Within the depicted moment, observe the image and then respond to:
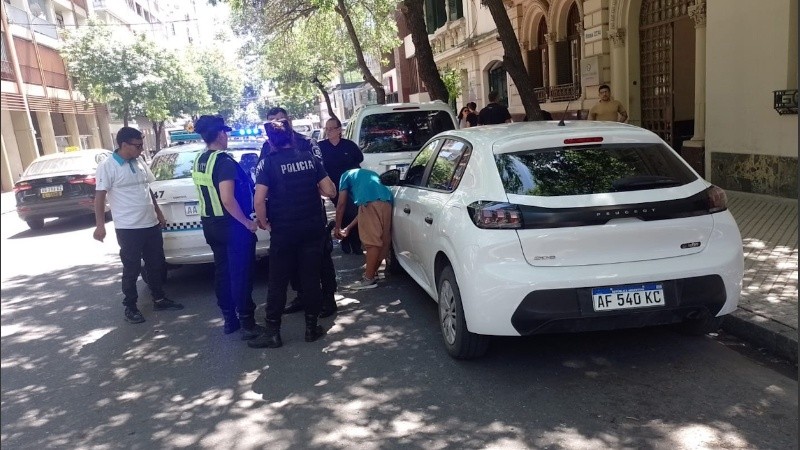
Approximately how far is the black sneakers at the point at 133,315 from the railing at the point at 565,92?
11888 mm

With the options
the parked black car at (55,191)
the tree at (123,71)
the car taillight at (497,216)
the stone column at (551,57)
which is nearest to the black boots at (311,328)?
the car taillight at (497,216)

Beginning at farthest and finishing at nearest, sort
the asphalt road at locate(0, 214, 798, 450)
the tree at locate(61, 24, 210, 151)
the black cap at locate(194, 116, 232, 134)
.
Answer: the tree at locate(61, 24, 210, 151) → the black cap at locate(194, 116, 232, 134) → the asphalt road at locate(0, 214, 798, 450)

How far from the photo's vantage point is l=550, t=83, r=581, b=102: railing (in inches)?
591

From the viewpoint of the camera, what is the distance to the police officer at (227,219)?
4.97 metres

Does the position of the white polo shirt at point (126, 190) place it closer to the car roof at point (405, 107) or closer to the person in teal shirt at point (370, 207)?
the person in teal shirt at point (370, 207)

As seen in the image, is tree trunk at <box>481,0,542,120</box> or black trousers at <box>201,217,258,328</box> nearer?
black trousers at <box>201,217,258,328</box>

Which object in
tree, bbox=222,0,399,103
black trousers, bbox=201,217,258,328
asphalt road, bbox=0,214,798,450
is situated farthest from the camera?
tree, bbox=222,0,399,103

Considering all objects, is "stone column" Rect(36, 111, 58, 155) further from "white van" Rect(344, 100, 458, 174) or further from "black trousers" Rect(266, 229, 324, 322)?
"black trousers" Rect(266, 229, 324, 322)

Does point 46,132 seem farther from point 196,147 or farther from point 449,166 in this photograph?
point 449,166

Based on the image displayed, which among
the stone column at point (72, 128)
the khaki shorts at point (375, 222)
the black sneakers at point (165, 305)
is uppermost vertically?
the stone column at point (72, 128)

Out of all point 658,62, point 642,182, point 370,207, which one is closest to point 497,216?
point 642,182

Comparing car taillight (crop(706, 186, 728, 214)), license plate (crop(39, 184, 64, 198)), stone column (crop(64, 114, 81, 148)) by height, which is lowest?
license plate (crop(39, 184, 64, 198))

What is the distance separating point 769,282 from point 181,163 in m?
6.31

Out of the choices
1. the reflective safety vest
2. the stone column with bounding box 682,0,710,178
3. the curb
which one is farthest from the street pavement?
the reflective safety vest
